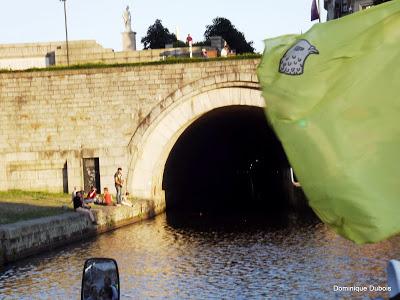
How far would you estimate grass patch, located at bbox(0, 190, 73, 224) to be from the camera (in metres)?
20.4

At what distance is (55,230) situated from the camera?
19.1m

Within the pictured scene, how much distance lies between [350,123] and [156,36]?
76521mm

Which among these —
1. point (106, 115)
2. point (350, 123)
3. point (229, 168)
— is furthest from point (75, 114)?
point (350, 123)

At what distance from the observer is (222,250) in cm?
1838

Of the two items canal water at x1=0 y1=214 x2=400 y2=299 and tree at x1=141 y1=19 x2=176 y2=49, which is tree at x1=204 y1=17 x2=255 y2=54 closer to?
tree at x1=141 y1=19 x2=176 y2=49

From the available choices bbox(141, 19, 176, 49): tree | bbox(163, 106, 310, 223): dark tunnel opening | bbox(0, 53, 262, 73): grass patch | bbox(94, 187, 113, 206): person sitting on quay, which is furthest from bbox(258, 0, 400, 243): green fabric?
bbox(141, 19, 176, 49): tree

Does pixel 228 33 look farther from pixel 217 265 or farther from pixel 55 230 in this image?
pixel 217 265

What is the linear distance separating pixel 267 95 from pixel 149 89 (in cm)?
2204

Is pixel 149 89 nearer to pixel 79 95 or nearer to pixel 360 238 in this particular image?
pixel 79 95

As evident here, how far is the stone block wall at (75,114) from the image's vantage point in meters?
27.2

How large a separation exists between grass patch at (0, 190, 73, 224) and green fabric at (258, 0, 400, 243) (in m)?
14.4

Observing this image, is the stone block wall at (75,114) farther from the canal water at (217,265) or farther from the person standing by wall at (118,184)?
the canal water at (217,265)

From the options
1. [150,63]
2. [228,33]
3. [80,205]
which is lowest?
[80,205]

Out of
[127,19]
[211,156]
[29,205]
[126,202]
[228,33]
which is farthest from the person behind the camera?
[228,33]
